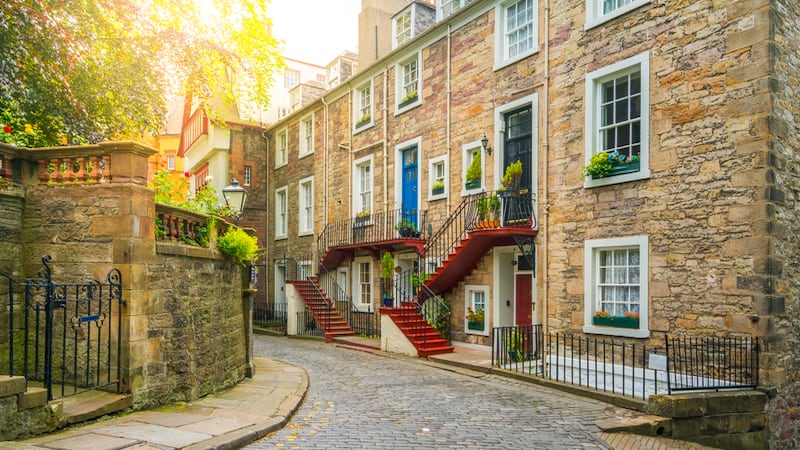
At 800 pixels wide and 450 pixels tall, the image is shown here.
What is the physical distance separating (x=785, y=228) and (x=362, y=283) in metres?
13.8

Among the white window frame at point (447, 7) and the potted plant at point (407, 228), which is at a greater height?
the white window frame at point (447, 7)

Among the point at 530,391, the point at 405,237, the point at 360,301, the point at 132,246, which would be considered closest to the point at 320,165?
the point at 360,301

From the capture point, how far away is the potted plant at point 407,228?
57.6ft

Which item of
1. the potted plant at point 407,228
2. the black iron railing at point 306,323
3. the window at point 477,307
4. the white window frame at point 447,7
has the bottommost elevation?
the black iron railing at point 306,323

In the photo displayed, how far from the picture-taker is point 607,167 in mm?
11836

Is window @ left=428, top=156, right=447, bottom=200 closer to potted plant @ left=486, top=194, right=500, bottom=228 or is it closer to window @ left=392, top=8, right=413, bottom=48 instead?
potted plant @ left=486, top=194, right=500, bottom=228

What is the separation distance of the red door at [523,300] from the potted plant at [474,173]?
103 inches

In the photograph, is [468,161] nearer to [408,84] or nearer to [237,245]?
[408,84]

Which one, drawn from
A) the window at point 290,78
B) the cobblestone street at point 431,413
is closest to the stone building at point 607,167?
the cobblestone street at point 431,413

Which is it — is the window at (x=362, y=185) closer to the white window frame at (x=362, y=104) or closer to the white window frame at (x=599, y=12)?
the white window frame at (x=362, y=104)

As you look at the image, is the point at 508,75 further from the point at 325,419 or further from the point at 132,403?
the point at 132,403

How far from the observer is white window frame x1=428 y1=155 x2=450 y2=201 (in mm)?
16547

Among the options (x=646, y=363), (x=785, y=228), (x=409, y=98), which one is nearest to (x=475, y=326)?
(x=646, y=363)

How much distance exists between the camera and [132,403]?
7250 mm
